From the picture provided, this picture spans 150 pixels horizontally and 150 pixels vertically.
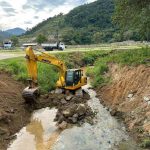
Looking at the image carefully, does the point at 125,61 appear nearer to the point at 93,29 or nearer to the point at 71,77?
the point at 71,77

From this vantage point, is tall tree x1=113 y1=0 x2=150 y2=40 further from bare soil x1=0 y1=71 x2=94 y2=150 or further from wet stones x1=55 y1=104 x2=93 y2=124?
wet stones x1=55 y1=104 x2=93 y2=124

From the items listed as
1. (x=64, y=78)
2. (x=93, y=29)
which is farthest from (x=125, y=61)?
(x=93, y=29)

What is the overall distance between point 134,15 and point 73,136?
69.3 feet

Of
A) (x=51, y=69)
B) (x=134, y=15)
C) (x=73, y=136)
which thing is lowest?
(x=51, y=69)

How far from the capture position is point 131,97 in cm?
3194

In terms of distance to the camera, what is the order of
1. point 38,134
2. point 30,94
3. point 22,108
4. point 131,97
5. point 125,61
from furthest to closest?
point 125,61 < point 22,108 < point 131,97 < point 30,94 < point 38,134

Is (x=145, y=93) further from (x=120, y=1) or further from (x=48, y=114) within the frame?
(x=120, y=1)

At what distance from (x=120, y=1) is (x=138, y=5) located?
97.4 inches

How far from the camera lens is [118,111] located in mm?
30688

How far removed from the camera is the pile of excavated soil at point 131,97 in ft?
86.6

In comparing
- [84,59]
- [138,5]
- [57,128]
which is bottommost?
[84,59]

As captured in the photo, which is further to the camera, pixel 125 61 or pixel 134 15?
pixel 134 15

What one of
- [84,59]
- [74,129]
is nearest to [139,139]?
[74,129]

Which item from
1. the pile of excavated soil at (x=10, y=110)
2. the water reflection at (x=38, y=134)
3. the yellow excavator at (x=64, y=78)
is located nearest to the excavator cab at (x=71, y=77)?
the yellow excavator at (x=64, y=78)
